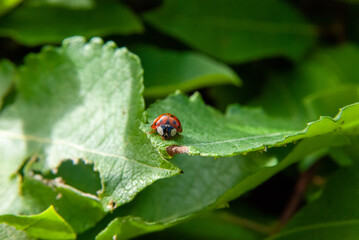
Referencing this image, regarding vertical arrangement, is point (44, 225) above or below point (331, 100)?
below

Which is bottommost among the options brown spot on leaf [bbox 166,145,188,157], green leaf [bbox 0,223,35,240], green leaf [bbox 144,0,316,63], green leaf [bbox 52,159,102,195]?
green leaf [bbox 0,223,35,240]

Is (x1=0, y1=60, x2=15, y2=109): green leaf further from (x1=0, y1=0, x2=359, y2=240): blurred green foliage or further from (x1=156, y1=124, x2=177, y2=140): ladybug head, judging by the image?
(x1=156, y1=124, x2=177, y2=140): ladybug head

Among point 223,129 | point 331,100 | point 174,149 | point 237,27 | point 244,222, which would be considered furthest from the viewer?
point 237,27

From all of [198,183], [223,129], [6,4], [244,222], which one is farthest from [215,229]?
[6,4]

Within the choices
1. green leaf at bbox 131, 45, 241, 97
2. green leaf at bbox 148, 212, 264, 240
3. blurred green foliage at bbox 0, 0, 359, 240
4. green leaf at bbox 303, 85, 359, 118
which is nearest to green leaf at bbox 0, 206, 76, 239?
blurred green foliage at bbox 0, 0, 359, 240

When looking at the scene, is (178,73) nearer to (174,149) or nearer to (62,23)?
(62,23)

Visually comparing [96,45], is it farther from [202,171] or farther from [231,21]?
[231,21]
